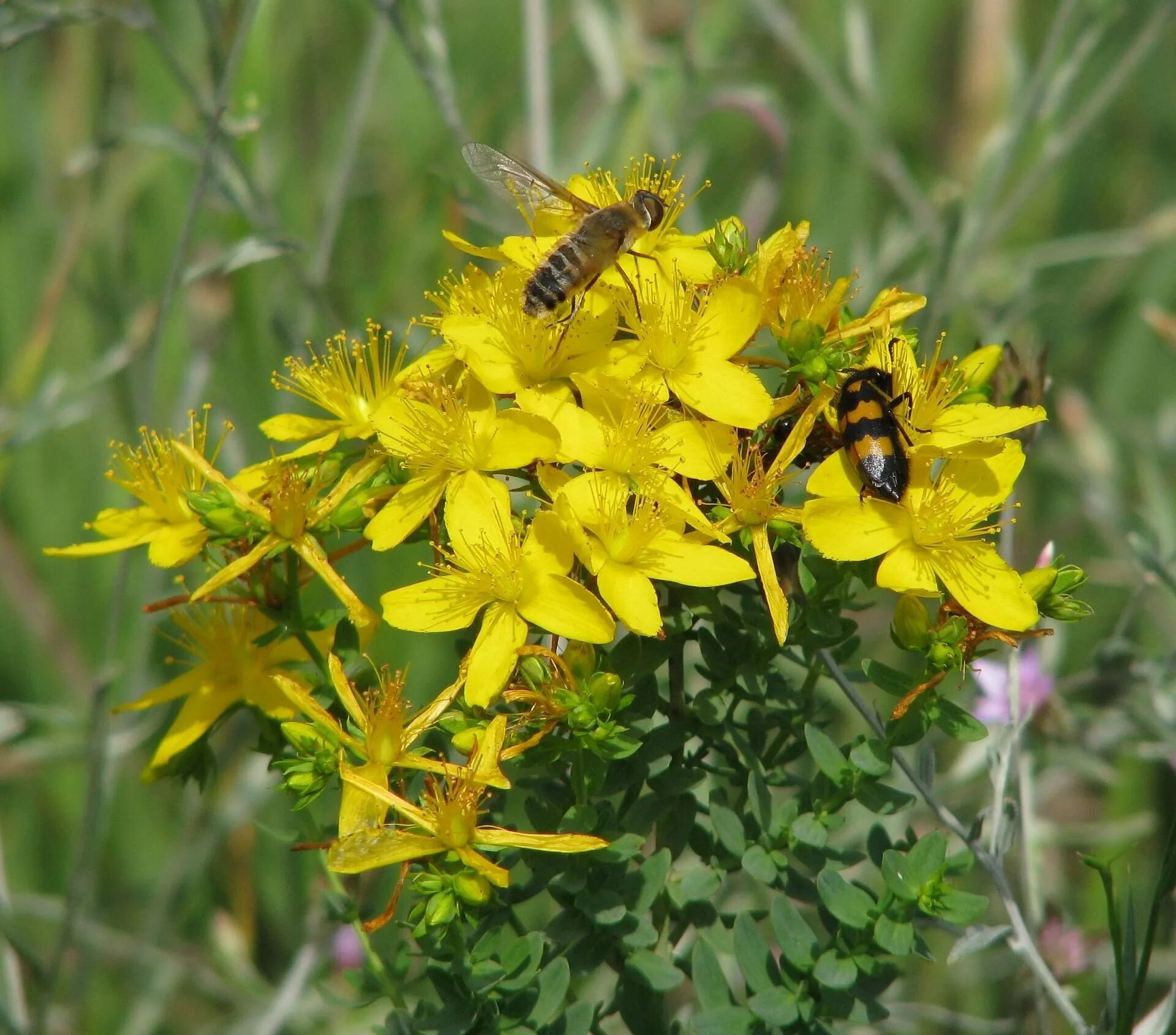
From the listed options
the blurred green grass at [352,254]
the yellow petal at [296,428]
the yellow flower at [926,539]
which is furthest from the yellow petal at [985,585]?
the yellow petal at [296,428]

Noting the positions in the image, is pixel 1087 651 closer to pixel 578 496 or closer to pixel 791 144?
pixel 791 144

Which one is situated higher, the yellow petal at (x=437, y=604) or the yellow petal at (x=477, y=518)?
the yellow petal at (x=477, y=518)

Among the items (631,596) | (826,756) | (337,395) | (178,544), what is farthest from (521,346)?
(826,756)

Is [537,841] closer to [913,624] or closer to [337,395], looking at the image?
[913,624]

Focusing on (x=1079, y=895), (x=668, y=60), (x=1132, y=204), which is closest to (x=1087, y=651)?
(x=1079, y=895)

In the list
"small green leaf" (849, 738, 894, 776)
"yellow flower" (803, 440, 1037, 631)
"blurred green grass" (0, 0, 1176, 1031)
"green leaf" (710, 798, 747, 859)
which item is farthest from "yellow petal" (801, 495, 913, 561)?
"blurred green grass" (0, 0, 1176, 1031)

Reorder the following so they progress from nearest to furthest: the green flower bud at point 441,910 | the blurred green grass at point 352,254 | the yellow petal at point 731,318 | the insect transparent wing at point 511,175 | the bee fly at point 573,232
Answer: the green flower bud at point 441,910, the yellow petal at point 731,318, the bee fly at point 573,232, the insect transparent wing at point 511,175, the blurred green grass at point 352,254

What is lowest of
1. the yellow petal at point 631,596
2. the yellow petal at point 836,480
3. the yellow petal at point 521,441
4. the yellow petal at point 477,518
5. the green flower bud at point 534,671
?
the yellow petal at point 836,480

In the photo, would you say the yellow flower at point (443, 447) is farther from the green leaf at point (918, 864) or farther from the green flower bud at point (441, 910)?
the green leaf at point (918, 864)

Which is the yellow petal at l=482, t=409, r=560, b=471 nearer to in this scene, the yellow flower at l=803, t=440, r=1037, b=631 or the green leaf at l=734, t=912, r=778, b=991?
the yellow flower at l=803, t=440, r=1037, b=631
